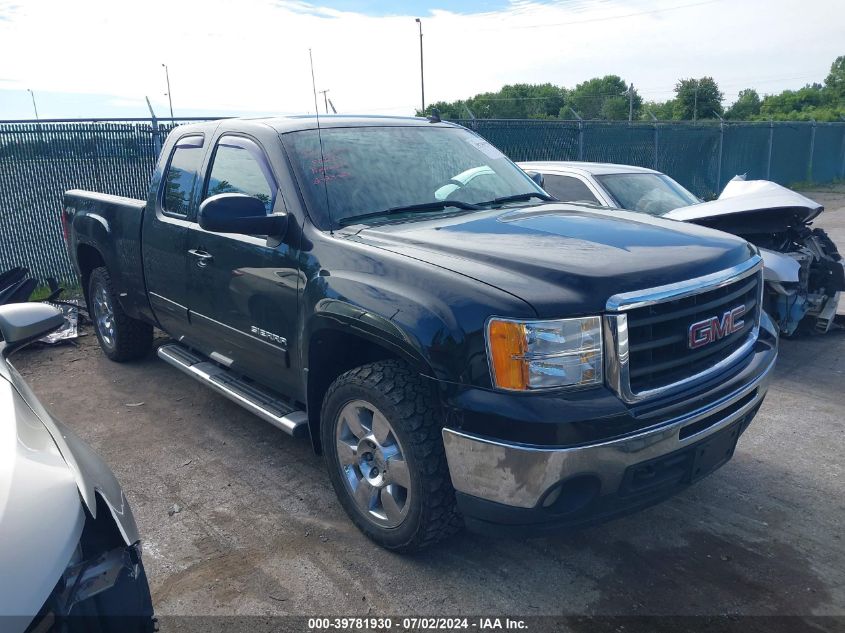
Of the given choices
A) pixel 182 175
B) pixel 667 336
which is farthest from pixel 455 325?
pixel 182 175

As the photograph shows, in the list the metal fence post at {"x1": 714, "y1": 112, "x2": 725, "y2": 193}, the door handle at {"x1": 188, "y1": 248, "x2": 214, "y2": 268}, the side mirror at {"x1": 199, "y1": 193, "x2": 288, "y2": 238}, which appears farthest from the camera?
the metal fence post at {"x1": 714, "y1": 112, "x2": 725, "y2": 193}

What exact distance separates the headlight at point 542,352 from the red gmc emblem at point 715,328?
54cm

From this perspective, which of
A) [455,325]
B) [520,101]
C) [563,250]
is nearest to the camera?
[455,325]

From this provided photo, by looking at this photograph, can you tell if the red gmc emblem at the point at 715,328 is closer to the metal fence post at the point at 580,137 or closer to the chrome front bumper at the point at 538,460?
the chrome front bumper at the point at 538,460

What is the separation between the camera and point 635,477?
8.73 ft

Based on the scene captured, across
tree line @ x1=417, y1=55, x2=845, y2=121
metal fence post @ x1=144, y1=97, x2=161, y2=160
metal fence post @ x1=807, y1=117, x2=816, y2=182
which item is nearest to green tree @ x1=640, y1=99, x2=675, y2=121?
tree line @ x1=417, y1=55, x2=845, y2=121

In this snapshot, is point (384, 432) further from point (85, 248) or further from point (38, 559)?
point (85, 248)

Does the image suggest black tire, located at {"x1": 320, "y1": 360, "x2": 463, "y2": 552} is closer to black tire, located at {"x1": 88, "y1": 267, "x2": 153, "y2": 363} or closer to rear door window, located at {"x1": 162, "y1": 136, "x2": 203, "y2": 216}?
rear door window, located at {"x1": 162, "y1": 136, "x2": 203, "y2": 216}

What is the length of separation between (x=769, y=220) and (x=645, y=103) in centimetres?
7452

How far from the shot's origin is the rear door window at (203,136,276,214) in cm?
378

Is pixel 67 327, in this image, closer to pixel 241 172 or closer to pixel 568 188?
pixel 241 172

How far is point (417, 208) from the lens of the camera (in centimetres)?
369

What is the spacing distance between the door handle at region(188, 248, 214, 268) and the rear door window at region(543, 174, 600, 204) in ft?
11.8

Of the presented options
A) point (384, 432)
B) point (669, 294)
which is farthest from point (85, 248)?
point (669, 294)
